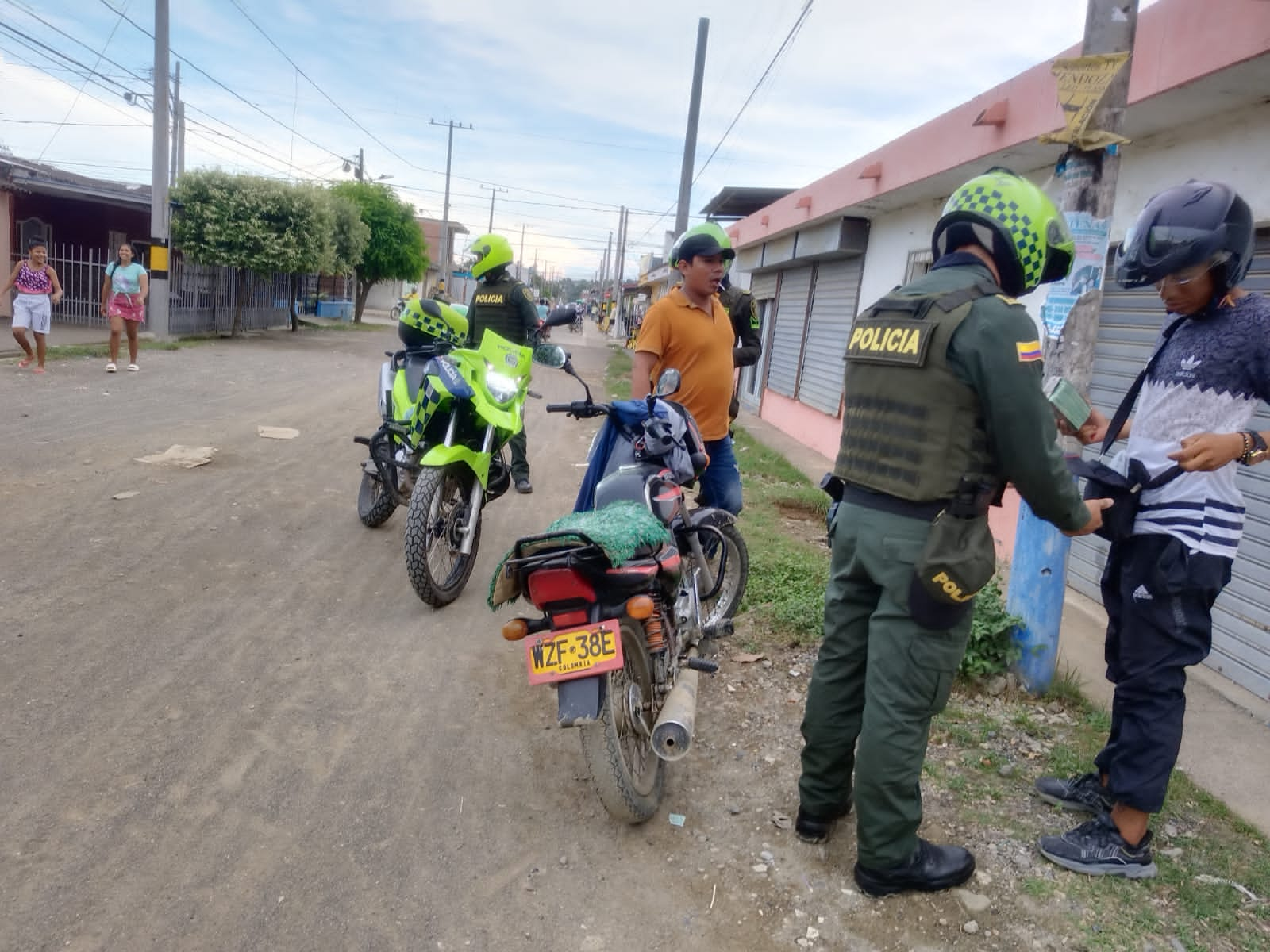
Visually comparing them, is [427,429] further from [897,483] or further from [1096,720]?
[1096,720]

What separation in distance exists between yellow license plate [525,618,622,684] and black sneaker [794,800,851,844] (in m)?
0.80

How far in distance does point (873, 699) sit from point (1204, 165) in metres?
3.98

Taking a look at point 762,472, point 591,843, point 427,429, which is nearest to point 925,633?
point 591,843

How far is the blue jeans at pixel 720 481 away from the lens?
4.28m

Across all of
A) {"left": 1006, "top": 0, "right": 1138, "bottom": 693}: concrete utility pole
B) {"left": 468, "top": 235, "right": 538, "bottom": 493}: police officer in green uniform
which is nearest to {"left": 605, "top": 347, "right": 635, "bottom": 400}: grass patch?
{"left": 468, "top": 235, "right": 538, "bottom": 493}: police officer in green uniform

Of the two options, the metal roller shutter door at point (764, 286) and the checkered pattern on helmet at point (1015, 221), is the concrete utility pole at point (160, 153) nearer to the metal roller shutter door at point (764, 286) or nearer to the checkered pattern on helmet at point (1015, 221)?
the metal roller shutter door at point (764, 286)

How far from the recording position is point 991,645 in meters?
3.76

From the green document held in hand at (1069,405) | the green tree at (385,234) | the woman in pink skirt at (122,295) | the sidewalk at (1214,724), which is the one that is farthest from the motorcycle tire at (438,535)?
the green tree at (385,234)

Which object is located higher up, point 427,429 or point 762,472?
point 427,429

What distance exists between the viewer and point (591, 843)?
2.64 metres

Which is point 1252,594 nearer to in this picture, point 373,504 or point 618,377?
point 373,504

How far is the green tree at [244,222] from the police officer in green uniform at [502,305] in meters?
14.4

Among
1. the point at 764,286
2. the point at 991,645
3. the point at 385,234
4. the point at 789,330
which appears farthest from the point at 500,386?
the point at 385,234

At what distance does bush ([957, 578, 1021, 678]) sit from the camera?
3713mm
